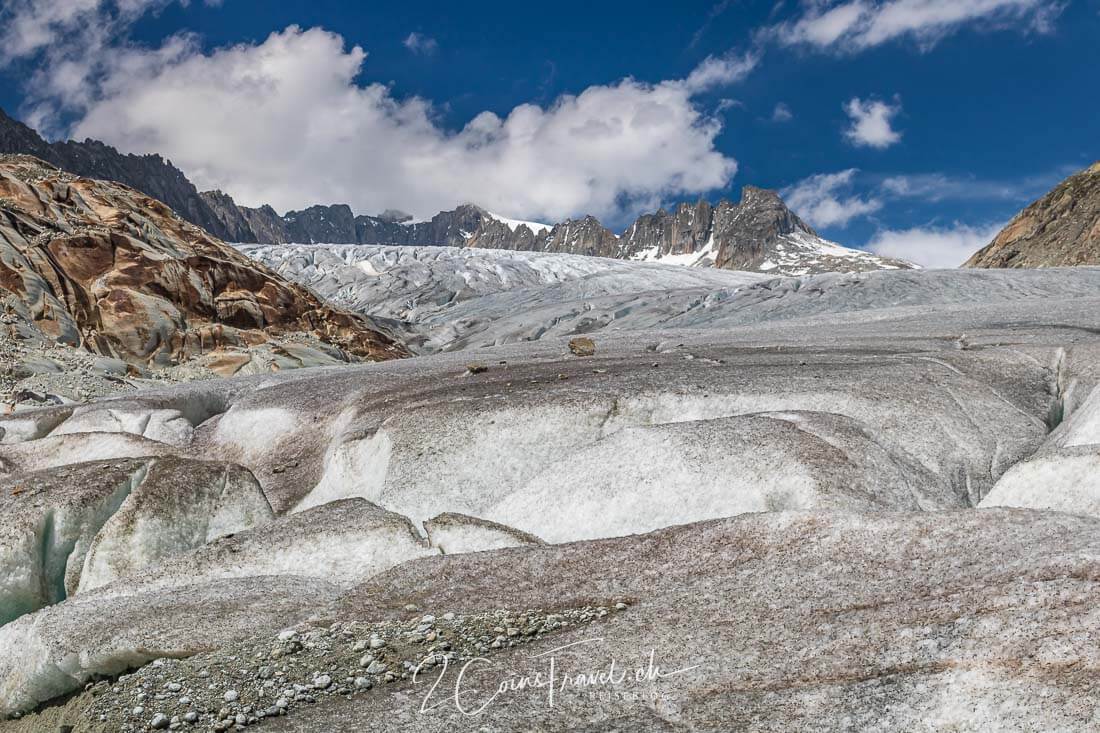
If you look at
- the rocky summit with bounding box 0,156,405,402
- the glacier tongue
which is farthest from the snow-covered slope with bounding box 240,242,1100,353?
the rocky summit with bounding box 0,156,405,402

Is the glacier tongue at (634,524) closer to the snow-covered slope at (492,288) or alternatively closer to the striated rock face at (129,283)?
the striated rock face at (129,283)

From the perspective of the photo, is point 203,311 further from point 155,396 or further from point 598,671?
point 598,671

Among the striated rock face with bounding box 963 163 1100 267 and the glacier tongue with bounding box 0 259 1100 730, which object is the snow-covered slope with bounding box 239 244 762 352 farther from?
the glacier tongue with bounding box 0 259 1100 730

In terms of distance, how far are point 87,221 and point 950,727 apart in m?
63.9

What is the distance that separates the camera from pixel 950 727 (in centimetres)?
717

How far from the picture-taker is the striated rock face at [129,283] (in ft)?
161

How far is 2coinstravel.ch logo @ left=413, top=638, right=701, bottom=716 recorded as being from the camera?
8570mm

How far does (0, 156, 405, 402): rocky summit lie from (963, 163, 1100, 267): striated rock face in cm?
14165

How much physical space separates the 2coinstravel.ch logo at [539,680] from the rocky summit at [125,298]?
34.0 meters

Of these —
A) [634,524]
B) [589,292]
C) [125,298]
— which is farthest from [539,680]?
[589,292]

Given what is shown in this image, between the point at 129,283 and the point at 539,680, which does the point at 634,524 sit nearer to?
the point at 539,680

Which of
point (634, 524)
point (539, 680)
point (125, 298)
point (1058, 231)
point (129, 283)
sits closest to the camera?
point (539, 680)

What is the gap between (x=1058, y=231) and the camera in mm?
161000

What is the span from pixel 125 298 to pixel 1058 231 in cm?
17078
